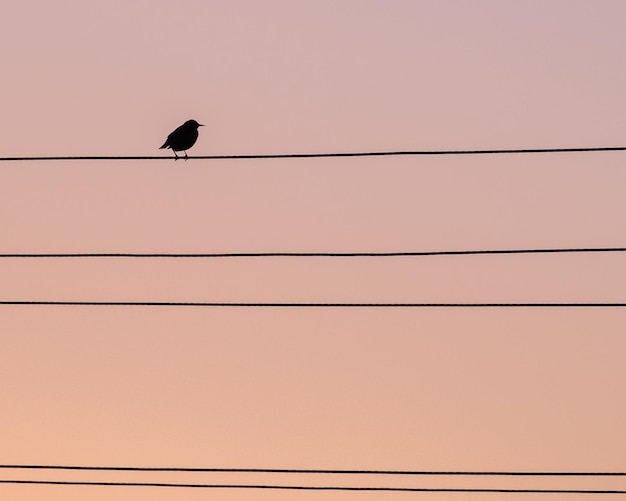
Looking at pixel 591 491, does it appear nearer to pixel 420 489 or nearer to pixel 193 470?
pixel 420 489

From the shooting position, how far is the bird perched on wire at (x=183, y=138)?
594 inches

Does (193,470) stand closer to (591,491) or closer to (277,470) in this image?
(277,470)

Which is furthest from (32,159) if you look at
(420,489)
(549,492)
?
(549,492)

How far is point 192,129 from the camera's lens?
15.5m

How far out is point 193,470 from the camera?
504 inches

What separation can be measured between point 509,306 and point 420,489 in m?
1.73

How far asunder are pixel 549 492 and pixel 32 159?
16.0 ft

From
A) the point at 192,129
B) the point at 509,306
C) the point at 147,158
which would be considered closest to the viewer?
the point at 147,158

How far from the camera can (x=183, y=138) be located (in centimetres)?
1523

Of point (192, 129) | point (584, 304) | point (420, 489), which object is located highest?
point (192, 129)

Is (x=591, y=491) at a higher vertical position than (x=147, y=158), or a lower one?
lower

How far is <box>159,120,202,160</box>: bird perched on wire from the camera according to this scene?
15078mm

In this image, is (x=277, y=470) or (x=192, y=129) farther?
(x=192, y=129)

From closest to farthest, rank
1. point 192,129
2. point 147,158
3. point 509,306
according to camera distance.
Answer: point 147,158, point 509,306, point 192,129
